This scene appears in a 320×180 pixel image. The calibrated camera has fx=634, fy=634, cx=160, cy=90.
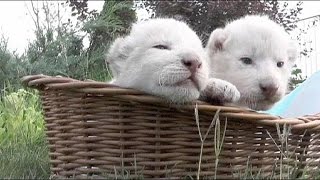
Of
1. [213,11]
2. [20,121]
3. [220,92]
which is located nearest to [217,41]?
[220,92]

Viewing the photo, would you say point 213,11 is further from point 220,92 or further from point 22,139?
point 220,92

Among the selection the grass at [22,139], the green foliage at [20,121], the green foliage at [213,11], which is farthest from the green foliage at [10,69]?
the green foliage at [213,11]

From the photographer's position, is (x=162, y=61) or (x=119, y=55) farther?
(x=119, y=55)

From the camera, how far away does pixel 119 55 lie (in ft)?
9.72

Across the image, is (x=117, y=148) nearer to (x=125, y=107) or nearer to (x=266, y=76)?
(x=125, y=107)

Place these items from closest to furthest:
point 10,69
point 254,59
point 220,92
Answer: point 220,92 < point 254,59 < point 10,69

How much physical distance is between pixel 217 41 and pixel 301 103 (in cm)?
91

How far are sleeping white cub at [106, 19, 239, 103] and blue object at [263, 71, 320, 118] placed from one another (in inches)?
47.4

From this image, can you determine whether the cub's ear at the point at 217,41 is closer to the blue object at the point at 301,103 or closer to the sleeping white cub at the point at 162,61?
the sleeping white cub at the point at 162,61

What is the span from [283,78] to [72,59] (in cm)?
355

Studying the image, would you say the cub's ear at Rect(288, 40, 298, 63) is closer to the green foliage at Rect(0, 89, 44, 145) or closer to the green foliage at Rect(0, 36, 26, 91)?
the green foliage at Rect(0, 89, 44, 145)

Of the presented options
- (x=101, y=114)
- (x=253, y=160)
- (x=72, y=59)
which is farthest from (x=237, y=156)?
(x=72, y=59)

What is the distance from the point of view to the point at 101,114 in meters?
2.60

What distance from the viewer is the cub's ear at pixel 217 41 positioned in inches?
131
